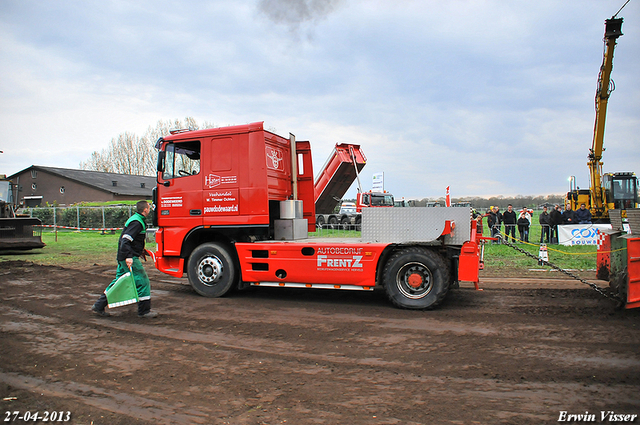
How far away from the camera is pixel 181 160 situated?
8.16 m

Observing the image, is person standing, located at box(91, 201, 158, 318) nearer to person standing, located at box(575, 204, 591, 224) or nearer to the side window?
the side window

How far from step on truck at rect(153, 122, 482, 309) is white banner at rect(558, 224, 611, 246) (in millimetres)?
10639

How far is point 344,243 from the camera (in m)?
7.20

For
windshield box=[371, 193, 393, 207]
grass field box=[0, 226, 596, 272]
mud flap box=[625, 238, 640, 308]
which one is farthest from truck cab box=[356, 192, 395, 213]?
mud flap box=[625, 238, 640, 308]

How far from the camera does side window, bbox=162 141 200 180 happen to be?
26.5 feet

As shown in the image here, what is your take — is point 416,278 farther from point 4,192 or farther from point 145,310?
point 4,192

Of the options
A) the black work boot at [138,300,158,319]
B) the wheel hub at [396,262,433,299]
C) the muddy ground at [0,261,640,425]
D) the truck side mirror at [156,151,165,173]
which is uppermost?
the truck side mirror at [156,151,165,173]

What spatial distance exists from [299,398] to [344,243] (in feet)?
12.3

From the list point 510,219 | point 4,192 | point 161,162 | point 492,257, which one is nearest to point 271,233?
point 161,162

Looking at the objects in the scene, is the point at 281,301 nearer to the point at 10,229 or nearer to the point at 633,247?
the point at 633,247

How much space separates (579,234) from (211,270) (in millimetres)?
13792

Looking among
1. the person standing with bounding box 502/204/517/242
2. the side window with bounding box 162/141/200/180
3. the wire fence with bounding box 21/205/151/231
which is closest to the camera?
the side window with bounding box 162/141/200/180

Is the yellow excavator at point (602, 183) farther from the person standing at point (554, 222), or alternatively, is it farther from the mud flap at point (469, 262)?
the mud flap at point (469, 262)

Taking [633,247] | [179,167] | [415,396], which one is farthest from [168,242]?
[633,247]
